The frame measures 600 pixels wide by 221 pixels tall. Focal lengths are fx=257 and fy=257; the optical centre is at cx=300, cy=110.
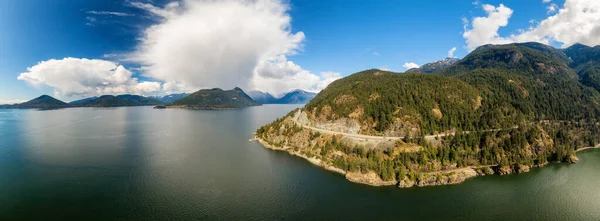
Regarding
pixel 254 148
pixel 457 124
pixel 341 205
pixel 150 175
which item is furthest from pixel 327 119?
pixel 150 175

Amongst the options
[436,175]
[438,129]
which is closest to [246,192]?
[436,175]

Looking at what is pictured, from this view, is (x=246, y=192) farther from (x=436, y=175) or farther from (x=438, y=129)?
(x=438, y=129)

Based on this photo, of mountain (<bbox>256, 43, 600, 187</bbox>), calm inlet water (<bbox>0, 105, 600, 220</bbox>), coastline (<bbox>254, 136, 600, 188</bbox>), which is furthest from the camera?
mountain (<bbox>256, 43, 600, 187</bbox>)

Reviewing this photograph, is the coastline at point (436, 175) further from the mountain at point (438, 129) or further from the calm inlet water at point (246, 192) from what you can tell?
the calm inlet water at point (246, 192)

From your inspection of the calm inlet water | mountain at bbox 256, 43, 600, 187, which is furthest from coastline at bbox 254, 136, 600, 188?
the calm inlet water

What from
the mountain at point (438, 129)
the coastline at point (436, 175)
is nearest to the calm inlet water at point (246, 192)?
the coastline at point (436, 175)

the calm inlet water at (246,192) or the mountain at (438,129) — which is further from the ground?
the mountain at (438,129)

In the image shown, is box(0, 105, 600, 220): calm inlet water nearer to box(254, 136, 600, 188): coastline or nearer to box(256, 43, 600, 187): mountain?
box(254, 136, 600, 188): coastline

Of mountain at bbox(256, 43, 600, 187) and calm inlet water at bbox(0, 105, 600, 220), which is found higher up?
mountain at bbox(256, 43, 600, 187)

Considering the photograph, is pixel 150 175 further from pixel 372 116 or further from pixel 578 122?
pixel 578 122

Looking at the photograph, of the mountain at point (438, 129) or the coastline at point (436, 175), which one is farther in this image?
the mountain at point (438, 129)
